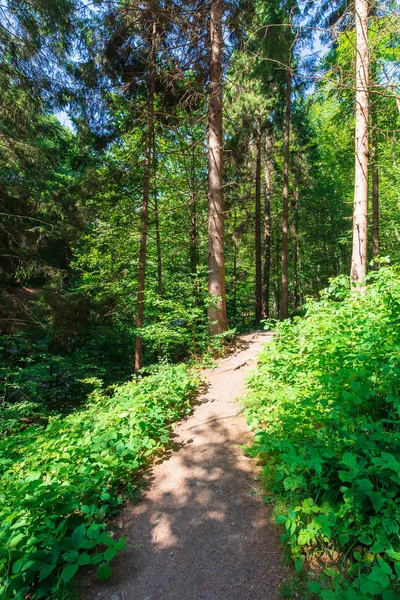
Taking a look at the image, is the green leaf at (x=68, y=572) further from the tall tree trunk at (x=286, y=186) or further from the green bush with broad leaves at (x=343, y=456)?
the tall tree trunk at (x=286, y=186)

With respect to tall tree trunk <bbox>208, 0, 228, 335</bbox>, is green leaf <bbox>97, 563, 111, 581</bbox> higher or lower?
lower

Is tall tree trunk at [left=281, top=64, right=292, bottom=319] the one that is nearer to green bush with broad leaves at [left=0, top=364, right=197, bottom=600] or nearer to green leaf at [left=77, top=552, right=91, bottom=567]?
green bush with broad leaves at [left=0, top=364, right=197, bottom=600]

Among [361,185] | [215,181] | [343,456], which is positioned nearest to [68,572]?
[343,456]

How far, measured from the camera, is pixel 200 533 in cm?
215

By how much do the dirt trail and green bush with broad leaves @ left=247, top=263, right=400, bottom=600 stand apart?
251 millimetres

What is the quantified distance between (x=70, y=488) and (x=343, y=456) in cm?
206

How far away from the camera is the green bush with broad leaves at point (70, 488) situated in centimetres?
169

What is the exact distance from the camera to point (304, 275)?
19906mm

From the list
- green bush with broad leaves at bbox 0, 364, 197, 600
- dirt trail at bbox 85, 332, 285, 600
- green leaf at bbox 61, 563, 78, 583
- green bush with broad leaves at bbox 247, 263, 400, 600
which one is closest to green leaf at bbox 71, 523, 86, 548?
green bush with broad leaves at bbox 0, 364, 197, 600

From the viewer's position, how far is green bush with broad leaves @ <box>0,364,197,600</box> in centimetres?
169

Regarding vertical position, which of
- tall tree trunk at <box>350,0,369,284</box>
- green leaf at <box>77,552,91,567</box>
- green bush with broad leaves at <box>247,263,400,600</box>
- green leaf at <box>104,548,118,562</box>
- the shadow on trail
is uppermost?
tall tree trunk at <box>350,0,369,284</box>

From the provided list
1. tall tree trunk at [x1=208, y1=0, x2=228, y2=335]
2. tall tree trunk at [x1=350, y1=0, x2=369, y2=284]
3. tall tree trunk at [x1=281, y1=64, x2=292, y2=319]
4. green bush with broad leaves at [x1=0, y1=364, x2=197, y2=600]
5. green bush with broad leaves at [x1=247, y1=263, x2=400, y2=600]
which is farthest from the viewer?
tall tree trunk at [x1=281, y1=64, x2=292, y2=319]

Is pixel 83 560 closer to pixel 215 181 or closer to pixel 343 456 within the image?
pixel 343 456

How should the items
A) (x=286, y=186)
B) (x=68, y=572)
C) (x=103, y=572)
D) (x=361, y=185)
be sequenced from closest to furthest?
1. (x=68, y=572)
2. (x=103, y=572)
3. (x=361, y=185)
4. (x=286, y=186)
